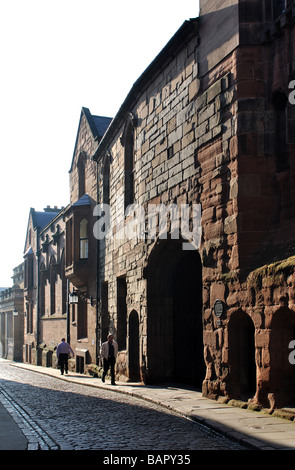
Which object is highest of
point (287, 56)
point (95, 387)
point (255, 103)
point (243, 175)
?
point (287, 56)

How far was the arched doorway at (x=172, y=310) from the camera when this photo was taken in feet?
42.2

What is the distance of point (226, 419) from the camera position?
803cm

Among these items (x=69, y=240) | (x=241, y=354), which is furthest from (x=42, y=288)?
(x=241, y=354)

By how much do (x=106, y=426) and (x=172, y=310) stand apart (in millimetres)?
5898

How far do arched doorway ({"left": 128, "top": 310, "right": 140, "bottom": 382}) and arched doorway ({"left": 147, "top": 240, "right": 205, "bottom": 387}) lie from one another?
169cm

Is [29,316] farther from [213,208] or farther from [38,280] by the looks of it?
[213,208]

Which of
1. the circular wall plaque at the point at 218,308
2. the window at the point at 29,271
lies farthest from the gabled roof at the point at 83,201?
the window at the point at 29,271

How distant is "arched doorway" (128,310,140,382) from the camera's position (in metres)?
15.4

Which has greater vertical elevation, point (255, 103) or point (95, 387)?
point (255, 103)

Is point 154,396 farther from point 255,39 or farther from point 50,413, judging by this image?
point 255,39

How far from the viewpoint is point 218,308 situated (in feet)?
32.9

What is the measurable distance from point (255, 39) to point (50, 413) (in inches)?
284

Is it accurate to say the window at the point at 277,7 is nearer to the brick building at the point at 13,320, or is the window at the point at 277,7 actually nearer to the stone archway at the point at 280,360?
the stone archway at the point at 280,360
